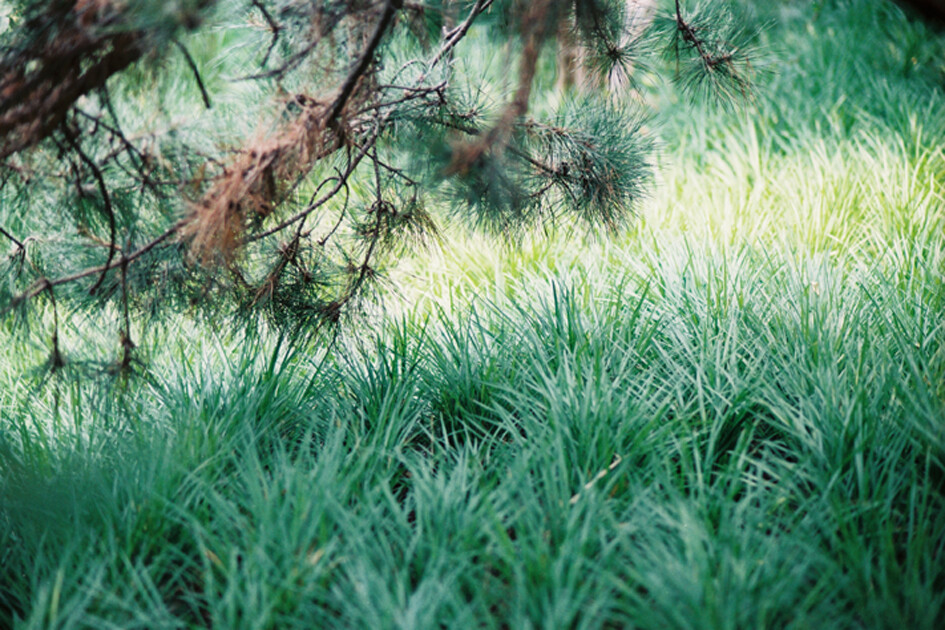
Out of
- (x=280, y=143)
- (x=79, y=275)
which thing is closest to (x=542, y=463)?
(x=280, y=143)

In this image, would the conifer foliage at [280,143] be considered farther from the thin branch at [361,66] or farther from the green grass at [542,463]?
the green grass at [542,463]

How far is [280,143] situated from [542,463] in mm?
943

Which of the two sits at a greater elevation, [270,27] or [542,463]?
[270,27]

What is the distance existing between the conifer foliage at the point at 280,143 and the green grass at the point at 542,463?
0.65 feet

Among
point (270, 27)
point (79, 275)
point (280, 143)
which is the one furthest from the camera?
point (270, 27)

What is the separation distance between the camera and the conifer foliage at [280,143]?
1.27 meters

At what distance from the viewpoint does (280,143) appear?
4.33ft

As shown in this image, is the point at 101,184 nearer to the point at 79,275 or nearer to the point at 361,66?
the point at 79,275

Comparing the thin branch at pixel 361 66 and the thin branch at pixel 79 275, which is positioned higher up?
the thin branch at pixel 361 66

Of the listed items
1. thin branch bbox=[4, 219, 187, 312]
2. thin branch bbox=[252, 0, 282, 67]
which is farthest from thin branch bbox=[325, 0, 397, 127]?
thin branch bbox=[4, 219, 187, 312]

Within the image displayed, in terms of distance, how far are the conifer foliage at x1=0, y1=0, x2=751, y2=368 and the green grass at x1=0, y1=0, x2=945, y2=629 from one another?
20 centimetres

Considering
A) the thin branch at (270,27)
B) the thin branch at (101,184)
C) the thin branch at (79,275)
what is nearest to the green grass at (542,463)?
the thin branch at (79,275)

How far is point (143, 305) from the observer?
1684 millimetres

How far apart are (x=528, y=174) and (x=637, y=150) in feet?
1.13
